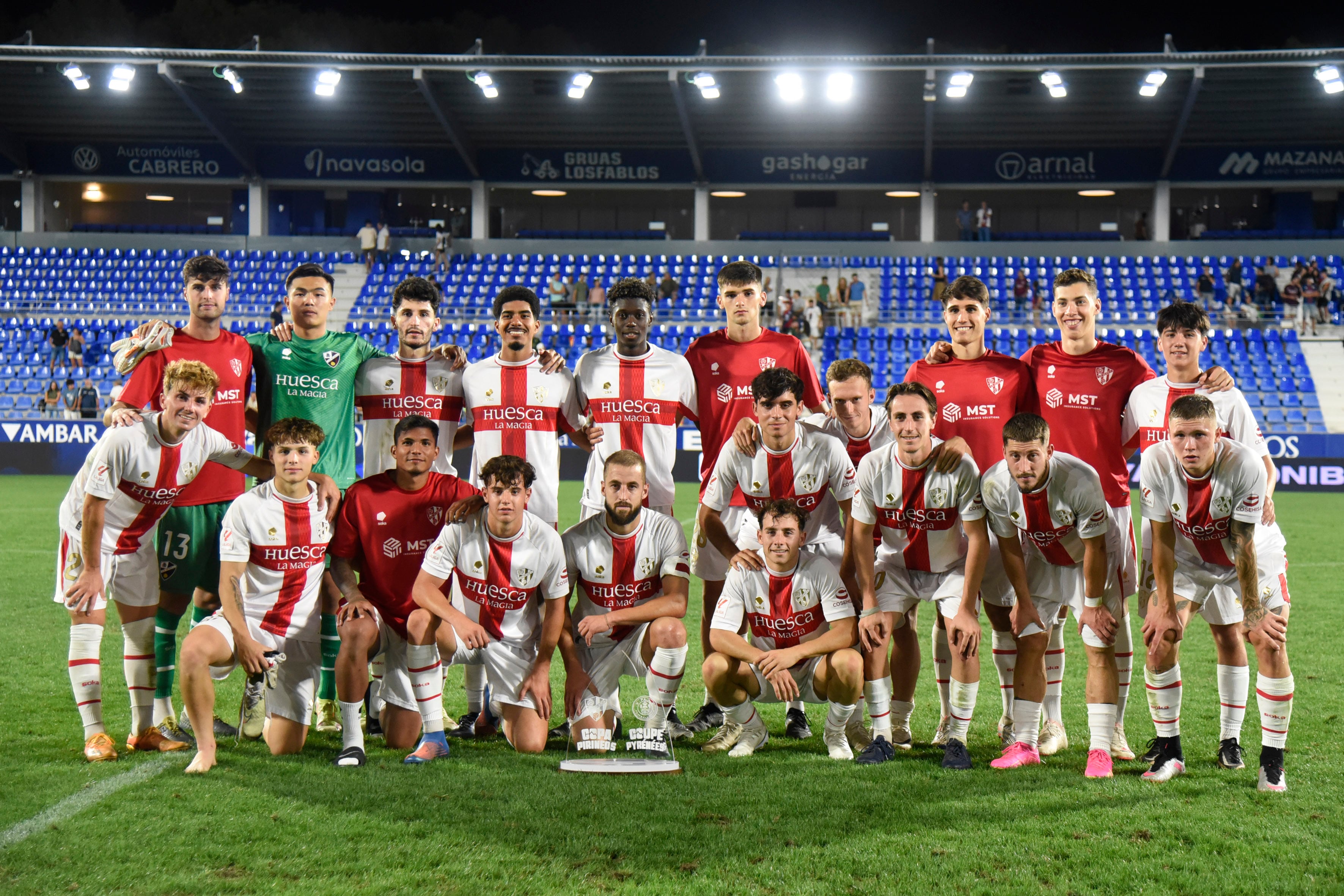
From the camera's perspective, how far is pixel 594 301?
26797mm

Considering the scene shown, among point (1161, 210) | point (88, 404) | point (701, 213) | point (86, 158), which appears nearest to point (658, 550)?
point (88, 404)

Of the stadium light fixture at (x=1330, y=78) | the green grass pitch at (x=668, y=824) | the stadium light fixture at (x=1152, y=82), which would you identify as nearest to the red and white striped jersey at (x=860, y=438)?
the green grass pitch at (x=668, y=824)

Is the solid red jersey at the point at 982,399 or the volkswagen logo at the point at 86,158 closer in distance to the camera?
the solid red jersey at the point at 982,399

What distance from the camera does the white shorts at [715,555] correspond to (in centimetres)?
577

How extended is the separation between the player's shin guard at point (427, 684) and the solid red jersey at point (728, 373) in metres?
1.70

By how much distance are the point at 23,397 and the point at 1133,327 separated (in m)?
23.6

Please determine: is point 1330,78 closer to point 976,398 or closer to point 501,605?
point 976,398

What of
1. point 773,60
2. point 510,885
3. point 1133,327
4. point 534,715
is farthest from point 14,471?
point 1133,327

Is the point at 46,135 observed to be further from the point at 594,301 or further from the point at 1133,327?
the point at 1133,327

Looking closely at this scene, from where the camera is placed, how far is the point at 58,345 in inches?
969

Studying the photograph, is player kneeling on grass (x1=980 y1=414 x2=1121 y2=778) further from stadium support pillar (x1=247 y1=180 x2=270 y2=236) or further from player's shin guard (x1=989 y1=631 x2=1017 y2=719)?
stadium support pillar (x1=247 y1=180 x2=270 y2=236)

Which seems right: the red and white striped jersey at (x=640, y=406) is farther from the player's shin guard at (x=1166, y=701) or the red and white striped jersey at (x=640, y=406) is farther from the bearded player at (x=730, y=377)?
the player's shin guard at (x=1166, y=701)

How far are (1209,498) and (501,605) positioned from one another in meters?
3.16

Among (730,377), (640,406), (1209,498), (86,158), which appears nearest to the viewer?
(1209,498)
